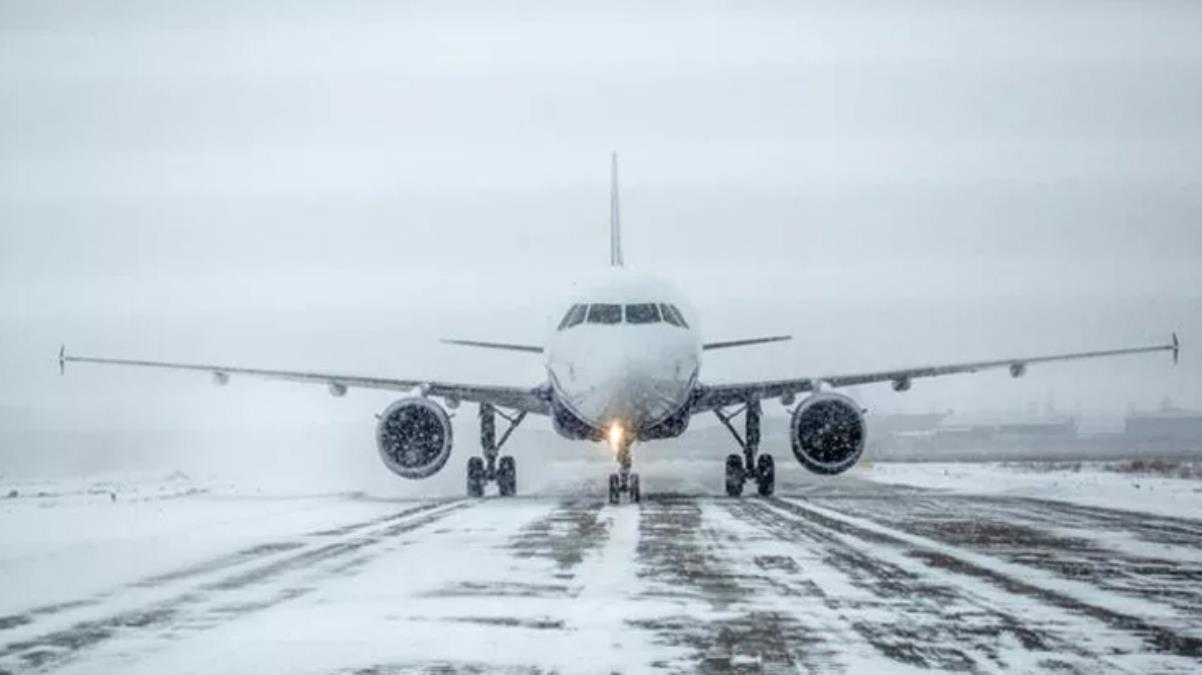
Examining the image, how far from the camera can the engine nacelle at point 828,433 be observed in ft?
92.5

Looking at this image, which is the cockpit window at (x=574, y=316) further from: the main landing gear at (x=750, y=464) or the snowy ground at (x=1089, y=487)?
the snowy ground at (x=1089, y=487)

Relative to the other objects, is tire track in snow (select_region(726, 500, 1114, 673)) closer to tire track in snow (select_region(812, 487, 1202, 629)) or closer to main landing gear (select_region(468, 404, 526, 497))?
tire track in snow (select_region(812, 487, 1202, 629))

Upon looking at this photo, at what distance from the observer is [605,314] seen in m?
26.0

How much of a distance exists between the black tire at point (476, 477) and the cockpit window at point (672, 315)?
6.31 meters

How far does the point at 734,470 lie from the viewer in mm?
30203

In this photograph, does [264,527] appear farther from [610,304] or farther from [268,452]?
[268,452]

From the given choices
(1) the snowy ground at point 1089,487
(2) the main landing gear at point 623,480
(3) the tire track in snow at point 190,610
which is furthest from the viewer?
(2) the main landing gear at point 623,480

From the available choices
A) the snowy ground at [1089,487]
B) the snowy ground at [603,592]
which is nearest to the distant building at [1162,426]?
the snowy ground at [1089,487]

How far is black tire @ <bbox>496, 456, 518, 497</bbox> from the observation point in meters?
31.2

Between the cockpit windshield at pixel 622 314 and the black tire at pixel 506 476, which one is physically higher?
the cockpit windshield at pixel 622 314

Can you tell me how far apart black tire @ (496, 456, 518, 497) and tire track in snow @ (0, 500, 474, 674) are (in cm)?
1396

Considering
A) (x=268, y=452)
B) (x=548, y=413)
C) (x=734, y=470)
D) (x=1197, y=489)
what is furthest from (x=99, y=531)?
(x=268, y=452)

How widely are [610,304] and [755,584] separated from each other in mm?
14197

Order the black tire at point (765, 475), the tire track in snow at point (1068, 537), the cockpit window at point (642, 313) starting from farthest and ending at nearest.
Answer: the black tire at point (765, 475), the cockpit window at point (642, 313), the tire track in snow at point (1068, 537)
